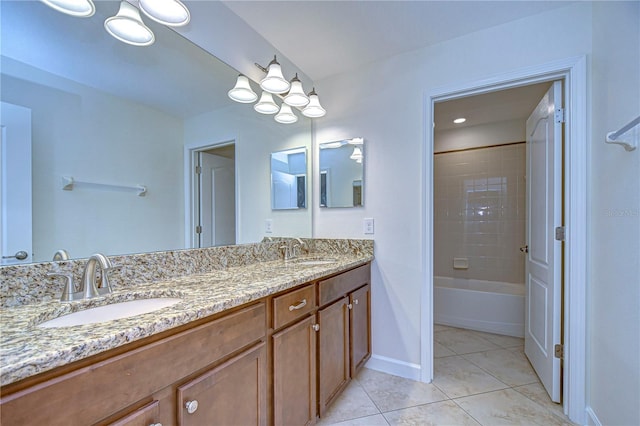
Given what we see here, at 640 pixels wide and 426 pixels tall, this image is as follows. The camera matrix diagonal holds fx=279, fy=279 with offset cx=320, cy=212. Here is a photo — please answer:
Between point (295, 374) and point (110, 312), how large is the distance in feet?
2.64

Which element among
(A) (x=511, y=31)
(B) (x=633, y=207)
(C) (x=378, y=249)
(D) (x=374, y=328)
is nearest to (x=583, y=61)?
(A) (x=511, y=31)

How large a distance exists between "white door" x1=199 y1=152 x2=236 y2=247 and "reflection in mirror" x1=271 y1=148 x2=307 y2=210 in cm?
42

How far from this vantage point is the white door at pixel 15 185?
0.92 m

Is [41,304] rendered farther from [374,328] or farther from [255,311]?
[374,328]

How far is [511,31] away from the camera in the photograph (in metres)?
1.74

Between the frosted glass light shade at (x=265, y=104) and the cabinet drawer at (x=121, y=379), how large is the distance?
1479 millimetres

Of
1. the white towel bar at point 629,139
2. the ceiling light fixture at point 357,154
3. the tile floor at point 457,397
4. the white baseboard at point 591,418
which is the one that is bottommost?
the tile floor at point 457,397

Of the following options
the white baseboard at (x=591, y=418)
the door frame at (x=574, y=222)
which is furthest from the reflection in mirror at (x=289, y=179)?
the white baseboard at (x=591, y=418)

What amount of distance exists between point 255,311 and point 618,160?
176 cm

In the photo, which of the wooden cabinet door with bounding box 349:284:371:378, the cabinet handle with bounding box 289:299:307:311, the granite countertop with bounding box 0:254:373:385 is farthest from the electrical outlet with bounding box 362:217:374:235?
the cabinet handle with bounding box 289:299:307:311

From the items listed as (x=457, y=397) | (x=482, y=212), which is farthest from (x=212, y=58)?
(x=482, y=212)

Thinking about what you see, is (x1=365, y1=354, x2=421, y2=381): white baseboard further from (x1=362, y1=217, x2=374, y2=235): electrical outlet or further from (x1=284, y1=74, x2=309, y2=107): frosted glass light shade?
(x1=284, y1=74, x2=309, y2=107): frosted glass light shade

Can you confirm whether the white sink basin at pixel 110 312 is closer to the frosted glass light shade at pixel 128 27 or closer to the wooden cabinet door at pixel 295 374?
the wooden cabinet door at pixel 295 374

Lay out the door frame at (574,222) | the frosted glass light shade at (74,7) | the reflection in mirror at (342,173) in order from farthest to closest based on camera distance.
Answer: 1. the reflection in mirror at (342,173)
2. the door frame at (574,222)
3. the frosted glass light shade at (74,7)
